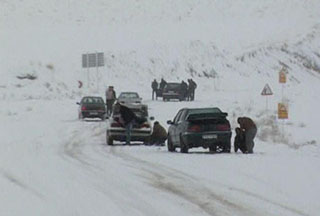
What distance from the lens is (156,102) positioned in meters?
53.1

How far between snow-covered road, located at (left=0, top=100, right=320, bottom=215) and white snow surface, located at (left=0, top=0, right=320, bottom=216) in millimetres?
24

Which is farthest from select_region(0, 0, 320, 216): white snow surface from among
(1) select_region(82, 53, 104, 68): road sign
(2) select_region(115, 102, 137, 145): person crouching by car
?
(1) select_region(82, 53, 104, 68): road sign

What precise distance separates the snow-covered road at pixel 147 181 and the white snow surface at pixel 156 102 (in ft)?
0.08

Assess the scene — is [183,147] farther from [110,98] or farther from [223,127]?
[110,98]

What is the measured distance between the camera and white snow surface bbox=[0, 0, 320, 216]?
11781 mm

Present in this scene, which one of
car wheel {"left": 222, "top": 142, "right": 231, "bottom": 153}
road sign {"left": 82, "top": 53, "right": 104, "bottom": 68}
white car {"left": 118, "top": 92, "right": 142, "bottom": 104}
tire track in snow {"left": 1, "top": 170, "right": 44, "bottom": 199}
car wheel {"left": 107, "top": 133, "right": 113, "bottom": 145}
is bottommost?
car wheel {"left": 107, "top": 133, "right": 113, "bottom": 145}

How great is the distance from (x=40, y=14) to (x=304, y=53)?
29.5 m

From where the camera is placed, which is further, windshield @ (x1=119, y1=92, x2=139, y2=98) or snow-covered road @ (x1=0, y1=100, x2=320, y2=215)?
windshield @ (x1=119, y1=92, x2=139, y2=98)

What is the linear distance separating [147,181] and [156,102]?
39171 mm

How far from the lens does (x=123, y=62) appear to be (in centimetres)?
7294

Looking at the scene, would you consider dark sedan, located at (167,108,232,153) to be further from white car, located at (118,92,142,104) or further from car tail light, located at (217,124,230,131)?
white car, located at (118,92,142,104)

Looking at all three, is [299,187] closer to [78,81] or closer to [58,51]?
[78,81]

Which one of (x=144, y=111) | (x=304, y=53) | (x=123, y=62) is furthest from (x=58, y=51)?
(x=144, y=111)

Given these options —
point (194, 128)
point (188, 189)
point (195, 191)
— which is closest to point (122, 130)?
point (194, 128)
